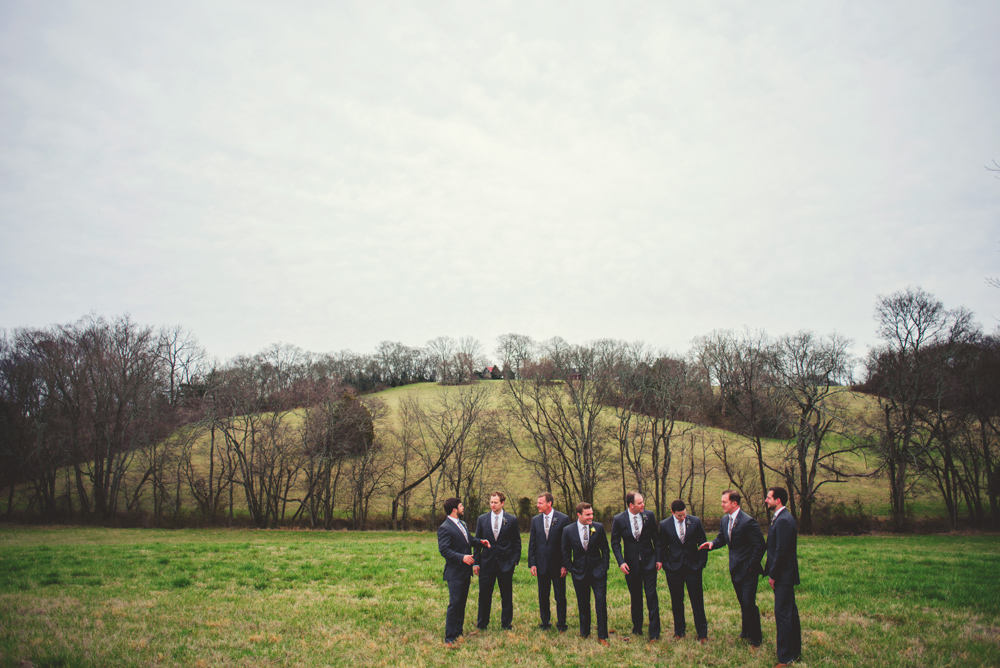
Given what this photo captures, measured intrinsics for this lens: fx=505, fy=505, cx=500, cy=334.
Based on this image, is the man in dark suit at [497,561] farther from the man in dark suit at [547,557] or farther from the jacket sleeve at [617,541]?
the jacket sleeve at [617,541]

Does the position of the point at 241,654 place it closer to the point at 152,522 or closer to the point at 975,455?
the point at 152,522

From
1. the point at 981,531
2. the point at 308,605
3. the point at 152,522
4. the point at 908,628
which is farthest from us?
the point at 152,522

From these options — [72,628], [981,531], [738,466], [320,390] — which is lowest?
[981,531]

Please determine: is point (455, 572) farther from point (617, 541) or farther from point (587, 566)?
point (617, 541)

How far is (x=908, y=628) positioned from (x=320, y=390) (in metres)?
40.4

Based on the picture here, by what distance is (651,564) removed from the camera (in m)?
8.82

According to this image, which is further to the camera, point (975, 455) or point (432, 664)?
point (975, 455)

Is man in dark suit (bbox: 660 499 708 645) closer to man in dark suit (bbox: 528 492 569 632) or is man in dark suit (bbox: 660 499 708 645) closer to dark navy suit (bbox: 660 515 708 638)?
dark navy suit (bbox: 660 515 708 638)

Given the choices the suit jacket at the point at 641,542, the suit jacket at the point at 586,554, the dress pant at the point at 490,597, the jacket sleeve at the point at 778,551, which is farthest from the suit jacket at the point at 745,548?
the dress pant at the point at 490,597

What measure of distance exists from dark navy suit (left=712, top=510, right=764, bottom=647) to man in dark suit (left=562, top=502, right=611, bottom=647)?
2.05 meters

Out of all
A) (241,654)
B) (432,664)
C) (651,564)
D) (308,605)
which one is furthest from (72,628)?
(651,564)

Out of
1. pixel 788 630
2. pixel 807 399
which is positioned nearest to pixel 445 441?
pixel 807 399

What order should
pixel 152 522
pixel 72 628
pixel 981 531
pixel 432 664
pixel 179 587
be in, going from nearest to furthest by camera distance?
pixel 432 664
pixel 72 628
pixel 179 587
pixel 981 531
pixel 152 522

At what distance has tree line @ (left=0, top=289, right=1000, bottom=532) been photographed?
34.9m
